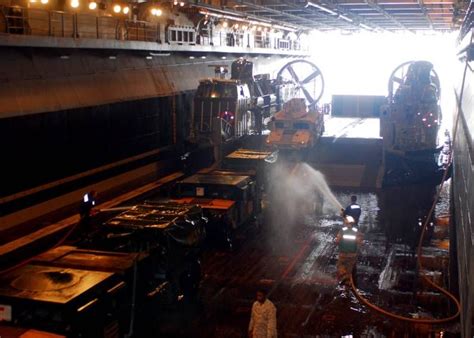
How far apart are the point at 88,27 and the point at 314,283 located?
39.4 feet

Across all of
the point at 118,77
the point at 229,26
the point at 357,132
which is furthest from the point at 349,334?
the point at 229,26

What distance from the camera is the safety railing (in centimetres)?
1564

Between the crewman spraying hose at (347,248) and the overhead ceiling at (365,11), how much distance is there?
15733 millimetres

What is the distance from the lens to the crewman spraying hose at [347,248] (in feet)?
40.9

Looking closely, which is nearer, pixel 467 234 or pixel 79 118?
pixel 467 234

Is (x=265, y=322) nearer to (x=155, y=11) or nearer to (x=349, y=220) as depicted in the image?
(x=349, y=220)

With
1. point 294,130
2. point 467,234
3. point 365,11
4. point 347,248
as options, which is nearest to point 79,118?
point 347,248

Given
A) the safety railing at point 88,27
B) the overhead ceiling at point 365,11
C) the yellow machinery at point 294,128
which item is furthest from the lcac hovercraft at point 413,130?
the safety railing at point 88,27

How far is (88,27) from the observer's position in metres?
19.7

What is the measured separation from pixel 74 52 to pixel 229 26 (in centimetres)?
1906

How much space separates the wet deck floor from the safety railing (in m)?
7.95

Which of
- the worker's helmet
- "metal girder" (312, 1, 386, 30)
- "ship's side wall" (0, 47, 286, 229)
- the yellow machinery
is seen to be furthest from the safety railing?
the worker's helmet

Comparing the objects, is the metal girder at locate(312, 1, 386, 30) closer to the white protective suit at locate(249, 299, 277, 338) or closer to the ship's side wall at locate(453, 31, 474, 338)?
the ship's side wall at locate(453, 31, 474, 338)

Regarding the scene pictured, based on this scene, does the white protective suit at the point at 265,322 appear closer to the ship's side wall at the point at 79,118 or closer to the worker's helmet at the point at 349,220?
the worker's helmet at the point at 349,220
